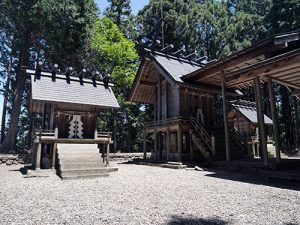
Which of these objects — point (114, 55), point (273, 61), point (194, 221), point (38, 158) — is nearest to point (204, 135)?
point (273, 61)

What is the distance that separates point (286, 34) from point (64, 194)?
1052 centimetres

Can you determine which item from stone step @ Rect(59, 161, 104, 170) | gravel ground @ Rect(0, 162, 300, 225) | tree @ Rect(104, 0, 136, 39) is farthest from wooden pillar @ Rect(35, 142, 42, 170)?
tree @ Rect(104, 0, 136, 39)

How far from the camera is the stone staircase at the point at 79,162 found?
37.7 feet

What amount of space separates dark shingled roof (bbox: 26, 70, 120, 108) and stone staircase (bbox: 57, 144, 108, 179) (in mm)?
2925

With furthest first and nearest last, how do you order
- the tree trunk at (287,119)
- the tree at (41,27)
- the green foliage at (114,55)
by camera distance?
the tree trunk at (287,119) → the green foliage at (114,55) → the tree at (41,27)

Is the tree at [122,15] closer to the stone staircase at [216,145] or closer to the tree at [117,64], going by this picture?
the tree at [117,64]

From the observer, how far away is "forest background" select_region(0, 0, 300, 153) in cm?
2388

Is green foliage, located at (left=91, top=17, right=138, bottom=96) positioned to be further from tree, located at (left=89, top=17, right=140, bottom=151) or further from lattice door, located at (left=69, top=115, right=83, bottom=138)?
lattice door, located at (left=69, top=115, right=83, bottom=138)

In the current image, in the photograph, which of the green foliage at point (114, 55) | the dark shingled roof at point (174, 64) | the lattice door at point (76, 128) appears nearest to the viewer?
the lattice door at point (76, 128)

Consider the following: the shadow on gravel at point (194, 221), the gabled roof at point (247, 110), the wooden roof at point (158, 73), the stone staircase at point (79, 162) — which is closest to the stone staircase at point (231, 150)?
the wooden roof at point (158, 73)

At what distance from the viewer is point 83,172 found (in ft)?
38.2

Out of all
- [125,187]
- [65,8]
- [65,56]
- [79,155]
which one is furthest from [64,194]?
[65,56]

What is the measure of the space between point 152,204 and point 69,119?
37.4ft

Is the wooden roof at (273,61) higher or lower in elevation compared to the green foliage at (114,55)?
lower
